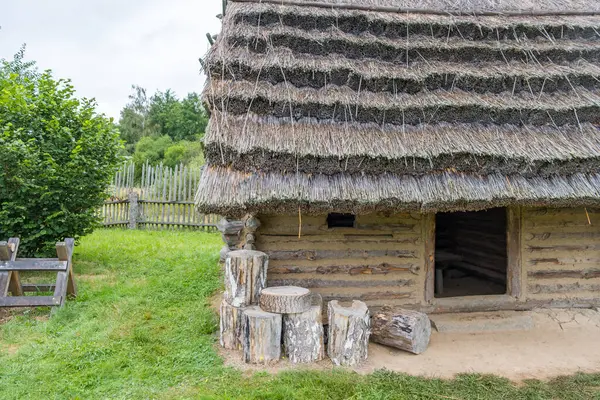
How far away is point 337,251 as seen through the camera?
5875mm

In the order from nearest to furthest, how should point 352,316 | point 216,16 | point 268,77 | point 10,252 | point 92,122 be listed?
1. point 352,316
2. point 268,77
3. point 10,252
4. point 216,16
5. point 92,122

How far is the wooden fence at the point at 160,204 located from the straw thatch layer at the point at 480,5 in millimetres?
9610

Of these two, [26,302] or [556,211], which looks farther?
[556,211]

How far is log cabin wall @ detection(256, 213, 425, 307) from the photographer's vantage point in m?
5.82

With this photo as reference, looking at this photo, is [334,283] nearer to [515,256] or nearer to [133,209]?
[515,256]

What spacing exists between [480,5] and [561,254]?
4.30m

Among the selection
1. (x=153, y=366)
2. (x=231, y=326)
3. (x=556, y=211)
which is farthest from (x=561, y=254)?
(x=153, y=366)

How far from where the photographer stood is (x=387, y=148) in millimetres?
5195

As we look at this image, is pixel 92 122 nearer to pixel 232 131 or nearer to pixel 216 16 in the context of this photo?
pixel 216 16

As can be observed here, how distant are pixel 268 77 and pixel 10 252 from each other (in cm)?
493

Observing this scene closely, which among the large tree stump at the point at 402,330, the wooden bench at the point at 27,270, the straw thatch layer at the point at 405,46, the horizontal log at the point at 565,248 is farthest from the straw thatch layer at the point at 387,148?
the wooden bench at the point at 27,270

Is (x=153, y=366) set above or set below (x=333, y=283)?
below

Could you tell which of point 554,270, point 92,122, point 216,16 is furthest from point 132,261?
point 554,270

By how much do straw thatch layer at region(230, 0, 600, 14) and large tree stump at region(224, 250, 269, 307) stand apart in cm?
412
